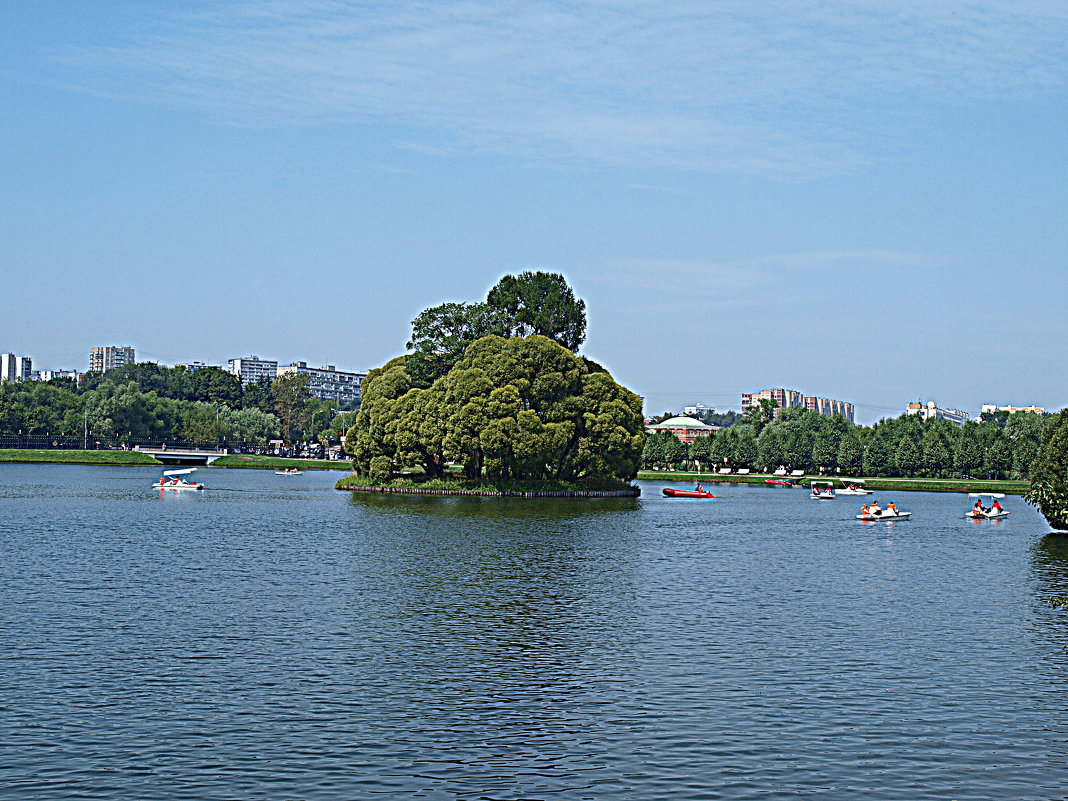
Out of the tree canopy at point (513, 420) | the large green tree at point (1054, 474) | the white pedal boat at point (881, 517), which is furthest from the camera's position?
the tree canopy at point (513, 420)

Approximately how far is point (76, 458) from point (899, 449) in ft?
468

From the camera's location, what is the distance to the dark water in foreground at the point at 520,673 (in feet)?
61.6

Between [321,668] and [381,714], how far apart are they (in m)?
4.47

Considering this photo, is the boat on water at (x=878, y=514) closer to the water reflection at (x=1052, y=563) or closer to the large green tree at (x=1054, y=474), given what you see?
the water reflection at (x=1052, y=563)

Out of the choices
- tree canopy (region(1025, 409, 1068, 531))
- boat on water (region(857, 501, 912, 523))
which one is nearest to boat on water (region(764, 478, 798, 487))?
boat on water (region(857, 501, 912, 523))

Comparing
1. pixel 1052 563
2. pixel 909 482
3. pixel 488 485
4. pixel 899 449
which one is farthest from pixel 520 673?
pixel 899 449

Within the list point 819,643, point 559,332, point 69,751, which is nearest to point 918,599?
point 819,643

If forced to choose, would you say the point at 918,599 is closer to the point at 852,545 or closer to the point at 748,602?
the point at 748,602

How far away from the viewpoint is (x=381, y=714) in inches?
883

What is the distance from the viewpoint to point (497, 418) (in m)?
97.5

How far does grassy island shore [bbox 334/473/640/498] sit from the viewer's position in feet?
339

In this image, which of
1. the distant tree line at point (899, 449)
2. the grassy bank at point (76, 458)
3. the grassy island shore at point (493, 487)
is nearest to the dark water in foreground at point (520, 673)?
the grassy island shore at point (493, 487)

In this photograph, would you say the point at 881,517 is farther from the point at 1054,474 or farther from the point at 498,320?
the point at 498,320

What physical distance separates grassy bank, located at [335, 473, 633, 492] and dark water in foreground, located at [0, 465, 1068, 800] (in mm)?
47385
